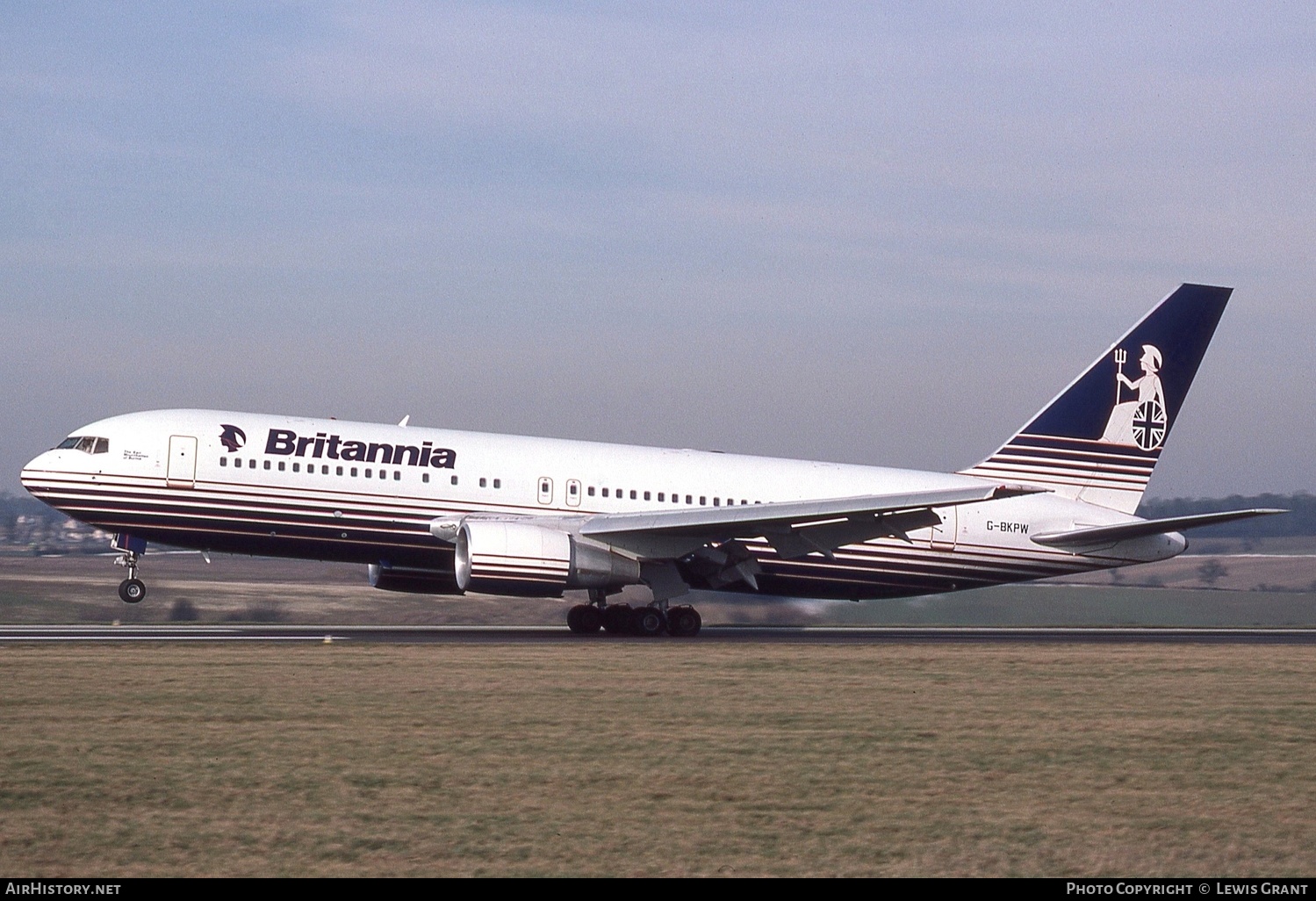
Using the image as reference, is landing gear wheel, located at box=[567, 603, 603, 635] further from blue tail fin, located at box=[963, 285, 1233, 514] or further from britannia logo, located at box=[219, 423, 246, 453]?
blue tail fin, located at box=[963, 285, 1233, 514]

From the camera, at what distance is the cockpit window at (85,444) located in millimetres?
28000

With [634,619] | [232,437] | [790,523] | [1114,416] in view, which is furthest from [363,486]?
[1114,416]

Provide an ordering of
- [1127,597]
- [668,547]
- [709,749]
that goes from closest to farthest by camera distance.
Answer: [709,749], [668,547], [1127,597]

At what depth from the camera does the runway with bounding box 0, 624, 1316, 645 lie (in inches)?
1022

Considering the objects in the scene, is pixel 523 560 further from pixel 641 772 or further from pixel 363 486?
pixel 641 772

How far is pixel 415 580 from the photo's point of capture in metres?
29.3

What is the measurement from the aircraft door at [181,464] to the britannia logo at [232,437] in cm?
56

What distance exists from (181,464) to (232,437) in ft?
3.48

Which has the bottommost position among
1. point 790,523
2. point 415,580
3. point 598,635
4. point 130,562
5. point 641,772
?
point 641,772

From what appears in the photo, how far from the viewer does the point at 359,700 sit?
605 inches

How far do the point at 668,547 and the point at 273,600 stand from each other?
11.9 metres

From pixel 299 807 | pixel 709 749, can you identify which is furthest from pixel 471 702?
pixel 299 807

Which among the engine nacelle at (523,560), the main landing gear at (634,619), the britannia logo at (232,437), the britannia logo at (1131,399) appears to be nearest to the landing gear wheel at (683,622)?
the main landing gear at (634,619)
